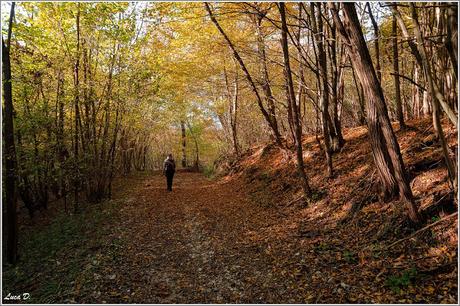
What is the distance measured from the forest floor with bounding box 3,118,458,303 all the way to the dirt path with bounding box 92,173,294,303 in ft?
0.08

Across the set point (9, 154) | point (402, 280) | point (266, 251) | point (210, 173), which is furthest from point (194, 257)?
point (210, 173)

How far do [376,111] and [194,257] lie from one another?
16.2 ft

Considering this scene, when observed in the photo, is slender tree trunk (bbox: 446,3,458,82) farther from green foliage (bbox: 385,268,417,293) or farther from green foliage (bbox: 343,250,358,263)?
green foliage (bbox: 343,250,358,263)

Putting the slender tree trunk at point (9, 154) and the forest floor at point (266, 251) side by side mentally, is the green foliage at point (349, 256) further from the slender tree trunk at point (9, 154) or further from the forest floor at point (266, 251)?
the slender tree trunk at point (9, 154)

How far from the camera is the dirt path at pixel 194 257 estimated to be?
5.21 m

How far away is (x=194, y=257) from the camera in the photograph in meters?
6.75

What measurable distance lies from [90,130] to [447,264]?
1262cm

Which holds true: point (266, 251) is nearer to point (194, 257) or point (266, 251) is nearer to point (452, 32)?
point (194, 257)

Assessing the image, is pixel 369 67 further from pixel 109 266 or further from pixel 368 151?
pixel 109 266

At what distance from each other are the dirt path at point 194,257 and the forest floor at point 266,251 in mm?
24

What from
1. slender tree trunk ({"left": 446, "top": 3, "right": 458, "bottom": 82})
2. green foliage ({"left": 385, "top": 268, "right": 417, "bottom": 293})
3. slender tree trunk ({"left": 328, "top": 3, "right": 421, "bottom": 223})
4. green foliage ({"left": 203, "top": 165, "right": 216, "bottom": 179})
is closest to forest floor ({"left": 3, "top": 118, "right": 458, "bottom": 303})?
green foliage ({"left": 385, "top": 268, "right": 417, "bottom": 293})

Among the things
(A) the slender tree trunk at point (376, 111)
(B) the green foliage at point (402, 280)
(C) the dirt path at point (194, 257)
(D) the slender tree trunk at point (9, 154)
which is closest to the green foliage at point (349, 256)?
(B) the green foliage at point (402, 280)

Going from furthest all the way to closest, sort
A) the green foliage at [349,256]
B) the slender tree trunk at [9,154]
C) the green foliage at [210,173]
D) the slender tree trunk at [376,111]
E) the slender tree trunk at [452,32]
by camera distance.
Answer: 1. the green foliage at [210,173]
2. the slender tree trunk at [9,154]
3. the slender tree trunk at [376,111]
4. the green foliage at [349,256]
5. the slender tree trunk at [452,32]

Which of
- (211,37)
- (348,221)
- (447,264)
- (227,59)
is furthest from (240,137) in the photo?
(447,264)
